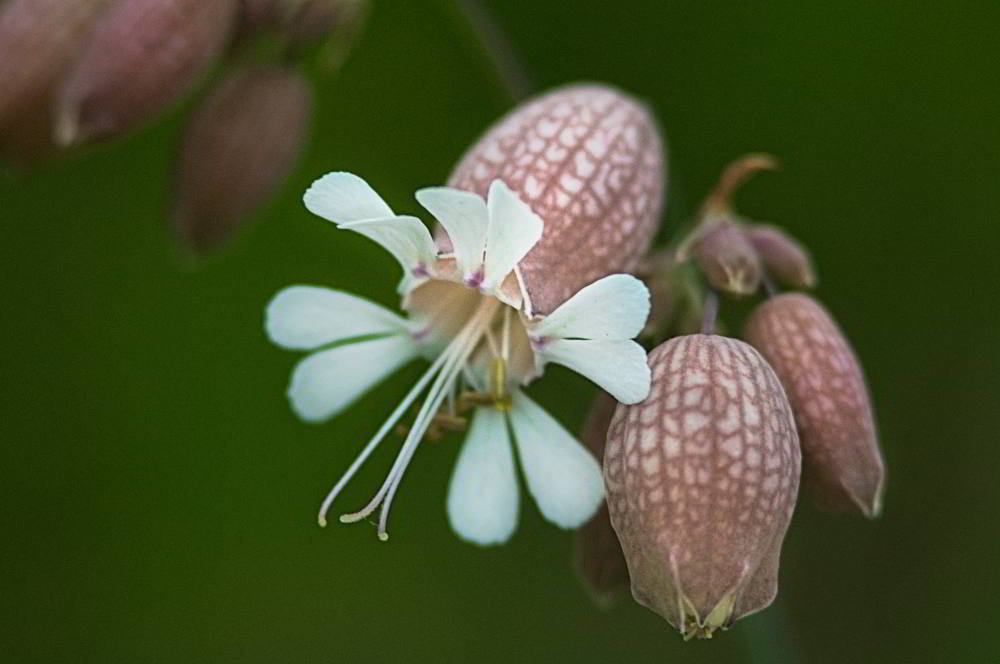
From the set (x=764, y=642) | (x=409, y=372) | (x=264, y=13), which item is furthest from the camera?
(x=409, y=372)

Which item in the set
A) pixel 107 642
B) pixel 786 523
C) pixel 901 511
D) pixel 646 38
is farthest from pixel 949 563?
pixel 786 523

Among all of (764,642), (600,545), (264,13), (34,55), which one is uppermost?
(34,55)

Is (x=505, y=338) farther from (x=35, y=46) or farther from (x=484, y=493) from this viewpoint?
(x=35, y=46)

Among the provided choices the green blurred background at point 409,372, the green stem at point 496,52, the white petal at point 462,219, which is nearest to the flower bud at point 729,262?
the white petal at point 462,219

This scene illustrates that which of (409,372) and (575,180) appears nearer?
(575,180)

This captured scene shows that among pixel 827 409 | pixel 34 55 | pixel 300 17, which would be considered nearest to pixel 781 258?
pixel 827 409

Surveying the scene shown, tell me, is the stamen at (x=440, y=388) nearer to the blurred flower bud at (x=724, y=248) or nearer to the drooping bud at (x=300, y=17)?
the blurred flower bud at (x=724, y=248)

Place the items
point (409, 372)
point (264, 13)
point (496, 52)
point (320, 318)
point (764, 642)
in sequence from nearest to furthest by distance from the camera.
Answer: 1. point (320, 318)
2. point (264, 13)
3. point (764, 642)
4. point (496, 52)
5. point (409, 372)
